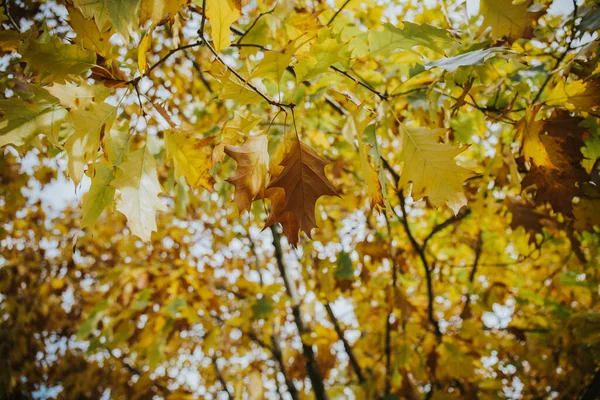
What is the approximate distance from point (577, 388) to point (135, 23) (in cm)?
324

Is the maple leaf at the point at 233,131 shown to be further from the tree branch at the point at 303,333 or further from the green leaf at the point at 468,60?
the tree branch at the point at 303,333

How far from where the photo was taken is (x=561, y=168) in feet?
3.70

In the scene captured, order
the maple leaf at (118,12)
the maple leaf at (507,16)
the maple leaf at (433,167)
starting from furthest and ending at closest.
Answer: the maple leaf at (507,16) → the maple leaf at (433,167) → the maple leaf at (118,12)

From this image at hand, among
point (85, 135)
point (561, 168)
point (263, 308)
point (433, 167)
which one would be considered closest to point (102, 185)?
point (85, 135)

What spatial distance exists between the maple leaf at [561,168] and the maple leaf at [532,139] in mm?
27

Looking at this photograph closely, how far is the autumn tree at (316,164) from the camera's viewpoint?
0.94 meters

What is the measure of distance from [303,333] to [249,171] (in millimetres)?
2354

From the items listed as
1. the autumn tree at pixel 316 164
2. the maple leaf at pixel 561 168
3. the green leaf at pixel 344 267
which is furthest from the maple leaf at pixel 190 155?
the green leaf at pixel 344 267

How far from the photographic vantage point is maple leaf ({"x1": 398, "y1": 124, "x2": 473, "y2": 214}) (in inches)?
38.7

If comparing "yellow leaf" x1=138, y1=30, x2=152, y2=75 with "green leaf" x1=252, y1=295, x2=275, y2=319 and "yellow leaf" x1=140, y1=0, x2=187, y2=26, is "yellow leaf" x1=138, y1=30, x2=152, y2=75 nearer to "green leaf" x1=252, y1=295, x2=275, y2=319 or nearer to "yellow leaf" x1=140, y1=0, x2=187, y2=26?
"yellow leaf" x1=140, y1=0, x2=187, y2=26

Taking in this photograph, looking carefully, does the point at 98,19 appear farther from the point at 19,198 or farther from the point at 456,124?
the point at 19,198

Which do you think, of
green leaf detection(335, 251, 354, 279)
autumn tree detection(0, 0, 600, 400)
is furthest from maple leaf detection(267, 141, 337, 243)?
green leaf detection(335, 251, 354, 279)

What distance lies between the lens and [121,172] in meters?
1.04

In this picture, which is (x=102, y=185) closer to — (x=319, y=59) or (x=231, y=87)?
(x=231, y=87)
